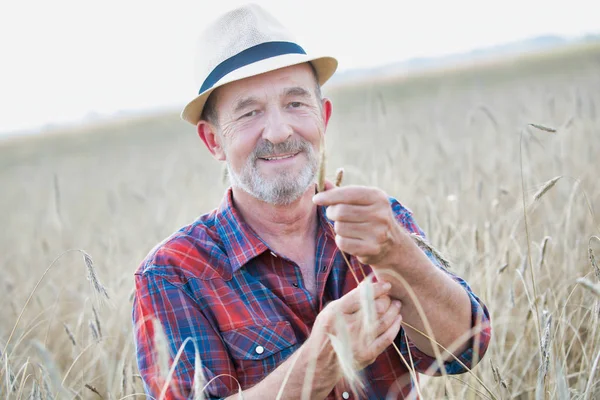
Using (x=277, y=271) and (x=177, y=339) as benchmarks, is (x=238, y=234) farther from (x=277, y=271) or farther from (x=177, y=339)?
(x=177, y=339)

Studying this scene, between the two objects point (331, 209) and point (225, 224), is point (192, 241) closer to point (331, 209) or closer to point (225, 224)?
point (225, 224)

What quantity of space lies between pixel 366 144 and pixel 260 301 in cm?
723

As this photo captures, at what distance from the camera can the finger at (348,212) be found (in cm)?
169

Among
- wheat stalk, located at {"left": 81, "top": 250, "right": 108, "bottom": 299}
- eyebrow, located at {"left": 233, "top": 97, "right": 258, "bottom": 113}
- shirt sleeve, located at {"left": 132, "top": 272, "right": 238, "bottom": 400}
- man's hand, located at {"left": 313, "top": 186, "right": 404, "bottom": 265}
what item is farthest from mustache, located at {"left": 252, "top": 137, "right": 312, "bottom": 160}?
wheat stalk, located at {"left": 81, "top": 250, "right": 108, "bottom": 299}

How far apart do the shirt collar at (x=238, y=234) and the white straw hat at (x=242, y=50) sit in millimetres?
501

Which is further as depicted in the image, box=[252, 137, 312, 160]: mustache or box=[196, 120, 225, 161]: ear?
box=[196, 120, 225, 161]: ear

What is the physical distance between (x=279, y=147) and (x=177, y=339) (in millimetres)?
849

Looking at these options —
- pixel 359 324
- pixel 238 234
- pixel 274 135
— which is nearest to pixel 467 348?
pixel 359 324

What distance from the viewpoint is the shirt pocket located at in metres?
2.17

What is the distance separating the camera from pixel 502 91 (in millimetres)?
13312

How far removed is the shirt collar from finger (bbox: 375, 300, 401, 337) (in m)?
0.59

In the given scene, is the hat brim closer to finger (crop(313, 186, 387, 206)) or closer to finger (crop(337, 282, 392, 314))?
finger (crop(313, 186, 387, 206))

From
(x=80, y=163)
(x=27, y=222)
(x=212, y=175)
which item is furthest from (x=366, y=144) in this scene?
(x=80, y=163)

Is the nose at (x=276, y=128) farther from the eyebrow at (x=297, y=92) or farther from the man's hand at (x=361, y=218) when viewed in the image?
the man's hand at (x=361, y=218)
